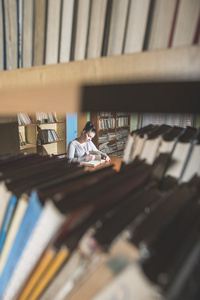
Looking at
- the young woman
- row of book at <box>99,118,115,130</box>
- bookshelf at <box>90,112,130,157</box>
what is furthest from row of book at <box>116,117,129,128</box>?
the young woman

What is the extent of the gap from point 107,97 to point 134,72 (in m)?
0.07

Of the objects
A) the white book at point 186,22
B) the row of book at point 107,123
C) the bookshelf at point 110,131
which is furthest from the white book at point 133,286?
the row of book at point 107,123

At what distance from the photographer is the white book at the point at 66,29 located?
1.38ft

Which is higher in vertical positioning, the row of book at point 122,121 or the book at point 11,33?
the book at point 11,33

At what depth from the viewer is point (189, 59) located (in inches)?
10.9

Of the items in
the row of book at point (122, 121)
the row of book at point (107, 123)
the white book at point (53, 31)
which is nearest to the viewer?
the white book at point (53, 31)

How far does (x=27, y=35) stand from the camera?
0.50 meters

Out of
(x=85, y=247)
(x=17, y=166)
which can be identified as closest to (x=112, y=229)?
(x=85, y=247)

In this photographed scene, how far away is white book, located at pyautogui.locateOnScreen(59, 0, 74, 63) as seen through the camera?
1.38 feet

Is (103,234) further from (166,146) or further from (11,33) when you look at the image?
(11,33)

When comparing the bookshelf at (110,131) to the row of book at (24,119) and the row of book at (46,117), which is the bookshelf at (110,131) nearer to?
the row of book at (46,117)

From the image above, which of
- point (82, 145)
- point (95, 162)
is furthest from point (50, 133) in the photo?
point (95, 162)

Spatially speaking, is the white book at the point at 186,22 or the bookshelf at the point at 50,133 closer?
the white book at the point at 186,22

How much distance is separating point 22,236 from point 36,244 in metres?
0.06
